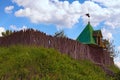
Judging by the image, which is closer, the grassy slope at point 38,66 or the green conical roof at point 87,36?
the grassy slope at point 38,66

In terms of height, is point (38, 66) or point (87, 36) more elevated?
point (87, 36)

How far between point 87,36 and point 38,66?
63.3ft

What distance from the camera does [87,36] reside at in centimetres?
4512

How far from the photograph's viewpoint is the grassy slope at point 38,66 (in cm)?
2533

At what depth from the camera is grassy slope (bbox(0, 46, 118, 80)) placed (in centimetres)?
2533

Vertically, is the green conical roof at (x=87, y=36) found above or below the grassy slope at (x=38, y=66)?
above

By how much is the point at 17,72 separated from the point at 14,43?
5360 mm

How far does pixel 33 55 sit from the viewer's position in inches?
1091

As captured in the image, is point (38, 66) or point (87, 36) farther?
point (87, 36)

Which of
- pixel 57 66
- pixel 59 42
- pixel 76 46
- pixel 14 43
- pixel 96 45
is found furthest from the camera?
pixel 96 45

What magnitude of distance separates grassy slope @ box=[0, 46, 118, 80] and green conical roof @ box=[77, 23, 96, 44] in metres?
14.5

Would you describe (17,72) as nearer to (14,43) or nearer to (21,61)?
(21,61)

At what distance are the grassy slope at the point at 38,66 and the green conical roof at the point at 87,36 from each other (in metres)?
14.5

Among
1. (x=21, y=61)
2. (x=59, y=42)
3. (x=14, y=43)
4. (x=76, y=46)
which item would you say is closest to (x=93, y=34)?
(x=76, y=46)
